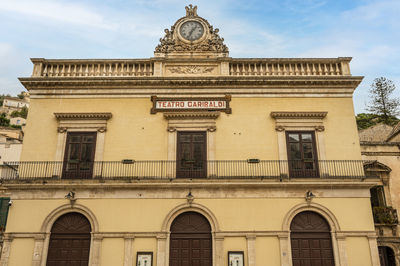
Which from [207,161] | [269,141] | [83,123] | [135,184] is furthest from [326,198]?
[83,123]

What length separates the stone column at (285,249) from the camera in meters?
14.2

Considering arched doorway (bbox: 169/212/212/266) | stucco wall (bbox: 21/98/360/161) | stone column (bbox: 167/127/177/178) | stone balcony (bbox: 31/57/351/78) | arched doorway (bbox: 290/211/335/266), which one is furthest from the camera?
stone balcony (bbox: 31/57/351/78)

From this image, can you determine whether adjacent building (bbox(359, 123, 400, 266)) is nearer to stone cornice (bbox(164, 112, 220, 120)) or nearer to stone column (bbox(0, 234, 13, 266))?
stone cornice (bbox(164, 112, 220, 120))

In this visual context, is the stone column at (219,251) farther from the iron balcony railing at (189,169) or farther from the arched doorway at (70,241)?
the arched doorway at (70,241)

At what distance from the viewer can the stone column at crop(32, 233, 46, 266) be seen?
47.1ft

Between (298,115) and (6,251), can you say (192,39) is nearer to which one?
(298,115)

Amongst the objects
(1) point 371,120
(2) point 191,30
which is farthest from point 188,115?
(1) point 371,120

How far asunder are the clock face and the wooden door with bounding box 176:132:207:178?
5577 mm

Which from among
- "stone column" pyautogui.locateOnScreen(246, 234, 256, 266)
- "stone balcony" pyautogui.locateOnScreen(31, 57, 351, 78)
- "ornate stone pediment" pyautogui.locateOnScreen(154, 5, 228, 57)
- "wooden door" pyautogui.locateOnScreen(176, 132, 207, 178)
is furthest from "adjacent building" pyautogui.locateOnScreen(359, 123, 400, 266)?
"ornate stone pediment" pyautogui.locateOnScreen(154, 5, 228, 57)

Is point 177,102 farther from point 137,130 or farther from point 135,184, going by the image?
point 135,184

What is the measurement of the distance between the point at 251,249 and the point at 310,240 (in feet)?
9.05

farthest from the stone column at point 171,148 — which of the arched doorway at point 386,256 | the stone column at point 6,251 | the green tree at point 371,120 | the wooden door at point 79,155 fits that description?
the green tree at point 371,120

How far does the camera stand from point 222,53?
1775cm

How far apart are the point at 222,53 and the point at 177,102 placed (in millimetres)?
3725
